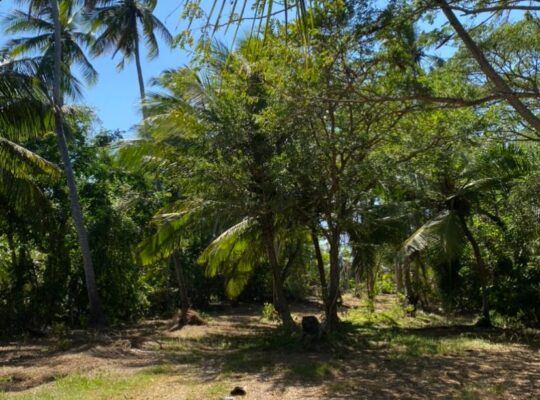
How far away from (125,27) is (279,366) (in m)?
17.6

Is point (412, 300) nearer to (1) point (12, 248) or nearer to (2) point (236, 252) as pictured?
(2) point (236, 252)

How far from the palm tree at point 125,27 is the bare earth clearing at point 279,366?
12.6 m

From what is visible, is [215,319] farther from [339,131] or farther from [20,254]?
[339,131]

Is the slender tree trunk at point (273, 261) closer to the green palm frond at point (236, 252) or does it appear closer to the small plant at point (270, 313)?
the green palm frond at point (236, 252)

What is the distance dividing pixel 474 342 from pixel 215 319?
1031 centimetres

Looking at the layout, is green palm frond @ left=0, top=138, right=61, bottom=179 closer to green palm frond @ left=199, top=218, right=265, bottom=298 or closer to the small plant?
green palm frond @ left=199, top=218, right=265, bottom=298

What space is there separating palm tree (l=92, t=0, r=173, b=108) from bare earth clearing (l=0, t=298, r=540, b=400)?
12637 mm

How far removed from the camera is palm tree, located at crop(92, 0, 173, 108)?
22.6m

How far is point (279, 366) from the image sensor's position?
9430 mm

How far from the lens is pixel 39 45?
21.6m

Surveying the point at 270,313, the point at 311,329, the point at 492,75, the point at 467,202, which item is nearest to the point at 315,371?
the point at 311,329

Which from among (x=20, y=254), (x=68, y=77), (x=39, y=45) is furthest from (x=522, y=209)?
(x=39, y=45)

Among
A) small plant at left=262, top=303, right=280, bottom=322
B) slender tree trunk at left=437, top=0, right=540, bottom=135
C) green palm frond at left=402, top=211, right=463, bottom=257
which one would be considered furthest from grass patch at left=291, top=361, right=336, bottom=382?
small plant at left=262, top=303, right=280, bottom=322

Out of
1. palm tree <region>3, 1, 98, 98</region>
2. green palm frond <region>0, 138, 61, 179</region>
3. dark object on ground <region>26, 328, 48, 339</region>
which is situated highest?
palm tree <region>3, 1, 98, 98</region>
